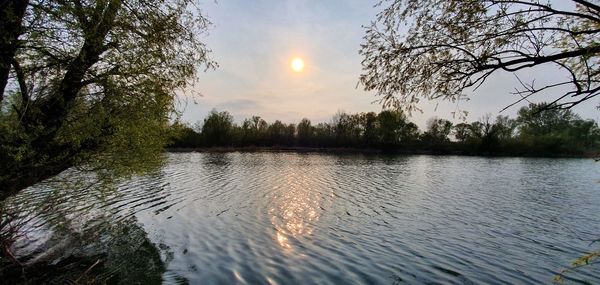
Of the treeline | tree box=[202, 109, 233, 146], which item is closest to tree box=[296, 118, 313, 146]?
the treeline

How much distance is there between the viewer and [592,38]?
501 centimetres

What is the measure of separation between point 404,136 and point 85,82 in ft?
340

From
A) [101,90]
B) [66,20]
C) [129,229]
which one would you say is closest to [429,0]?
[66,20]

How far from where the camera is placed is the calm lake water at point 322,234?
31.6 feet

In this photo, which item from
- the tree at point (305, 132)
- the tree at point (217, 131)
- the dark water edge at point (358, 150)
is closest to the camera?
the dark water edge at point (358, 150)

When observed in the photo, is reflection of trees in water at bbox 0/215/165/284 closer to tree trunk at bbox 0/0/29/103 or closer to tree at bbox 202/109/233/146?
tree trunk at bbox 0/0/29/103

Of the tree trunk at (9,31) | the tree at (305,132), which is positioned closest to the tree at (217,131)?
the tree at (305,132)

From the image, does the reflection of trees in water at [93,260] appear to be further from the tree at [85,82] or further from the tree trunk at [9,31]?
the tree trunk at [9,31]

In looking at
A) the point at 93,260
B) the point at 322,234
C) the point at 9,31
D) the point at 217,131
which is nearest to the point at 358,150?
the point at 217,131

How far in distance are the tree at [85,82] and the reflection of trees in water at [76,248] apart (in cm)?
146

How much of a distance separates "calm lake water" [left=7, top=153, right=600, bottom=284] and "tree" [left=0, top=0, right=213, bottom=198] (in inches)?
67.8

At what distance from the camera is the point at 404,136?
105000 millimetres

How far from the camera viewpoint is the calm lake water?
9625 millimetres

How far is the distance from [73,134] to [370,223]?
11.9 metres
